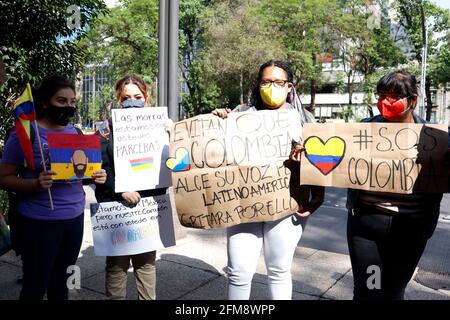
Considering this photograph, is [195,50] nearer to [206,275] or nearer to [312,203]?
[206,275]

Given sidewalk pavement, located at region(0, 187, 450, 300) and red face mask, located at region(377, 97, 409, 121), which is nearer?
red face mask, located at region(377, 97, 409, 121)

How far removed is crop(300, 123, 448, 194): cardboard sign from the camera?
2.27m

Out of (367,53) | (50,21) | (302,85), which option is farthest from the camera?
(302,85)

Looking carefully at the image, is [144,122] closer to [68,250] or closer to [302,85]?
[68,250]

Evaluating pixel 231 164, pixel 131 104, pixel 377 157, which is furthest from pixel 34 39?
pixel 377 157

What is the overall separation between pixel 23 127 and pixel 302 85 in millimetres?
30920

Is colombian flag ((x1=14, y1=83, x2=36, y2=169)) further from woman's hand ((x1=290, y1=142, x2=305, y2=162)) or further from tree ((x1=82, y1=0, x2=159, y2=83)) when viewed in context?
tree ((x1=82, y1=0, x2=159, y2=83))

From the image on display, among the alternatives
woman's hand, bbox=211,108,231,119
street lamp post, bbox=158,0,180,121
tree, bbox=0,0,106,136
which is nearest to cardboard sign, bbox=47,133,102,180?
woman's hand, bbox=211,108,231,119

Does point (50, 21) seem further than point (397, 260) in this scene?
Yes

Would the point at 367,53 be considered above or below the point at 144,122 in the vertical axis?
above

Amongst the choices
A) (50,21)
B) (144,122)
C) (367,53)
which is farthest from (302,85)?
(144,122)

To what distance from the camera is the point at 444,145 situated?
7.36ft

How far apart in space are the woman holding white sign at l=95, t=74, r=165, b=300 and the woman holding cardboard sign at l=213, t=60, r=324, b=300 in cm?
57

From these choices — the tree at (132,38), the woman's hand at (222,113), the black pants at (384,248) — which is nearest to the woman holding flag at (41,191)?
the woman's hand at (222,113)
